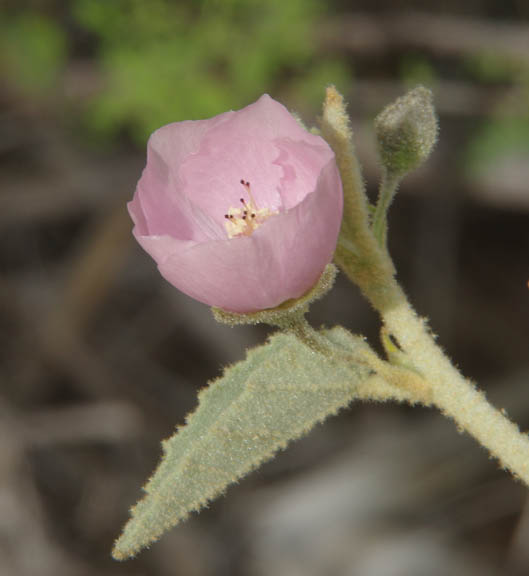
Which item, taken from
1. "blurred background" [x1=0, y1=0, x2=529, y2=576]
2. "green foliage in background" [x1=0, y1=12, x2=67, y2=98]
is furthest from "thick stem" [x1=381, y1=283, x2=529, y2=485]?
"green foliage in background" [x1=0, y1=12, x2=67, y2=98]

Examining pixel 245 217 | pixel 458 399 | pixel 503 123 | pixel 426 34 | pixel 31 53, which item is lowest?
pixel 503 123

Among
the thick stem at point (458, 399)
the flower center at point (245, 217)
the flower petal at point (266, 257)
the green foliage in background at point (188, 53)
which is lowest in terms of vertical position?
the green foliage in background at point (188, 53)

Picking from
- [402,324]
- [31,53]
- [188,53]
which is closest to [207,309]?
[188,53]

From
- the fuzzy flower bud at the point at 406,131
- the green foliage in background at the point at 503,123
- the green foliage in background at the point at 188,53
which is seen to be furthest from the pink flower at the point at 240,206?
the green foliage in background at the point at 503,123

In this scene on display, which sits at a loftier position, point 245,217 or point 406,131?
point 406,131

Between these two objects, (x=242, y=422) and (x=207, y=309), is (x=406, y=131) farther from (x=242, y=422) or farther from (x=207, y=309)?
(x=207, y=309)

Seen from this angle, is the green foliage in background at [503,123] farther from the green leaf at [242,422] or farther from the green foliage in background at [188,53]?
the green leaf at [242,422]
